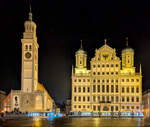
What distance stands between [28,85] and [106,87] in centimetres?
2977

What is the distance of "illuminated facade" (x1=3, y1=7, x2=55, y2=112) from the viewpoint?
9219 centimetres

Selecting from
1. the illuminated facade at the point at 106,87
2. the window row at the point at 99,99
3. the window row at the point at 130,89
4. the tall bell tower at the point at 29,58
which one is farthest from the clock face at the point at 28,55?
the window row at the point at 130,89

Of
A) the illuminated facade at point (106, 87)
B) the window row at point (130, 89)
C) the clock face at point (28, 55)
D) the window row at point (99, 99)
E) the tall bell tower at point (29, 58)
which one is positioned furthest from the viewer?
the window row at point (99, 99)

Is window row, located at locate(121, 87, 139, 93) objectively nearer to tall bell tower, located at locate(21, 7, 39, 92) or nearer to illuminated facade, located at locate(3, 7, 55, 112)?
illuminated facade, located at locate(3, 7, 55, 112)

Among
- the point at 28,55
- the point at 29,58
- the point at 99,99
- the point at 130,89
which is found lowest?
the point at 99,99

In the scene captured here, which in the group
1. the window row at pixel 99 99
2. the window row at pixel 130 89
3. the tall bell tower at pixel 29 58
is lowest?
the window row at pixel 99 99

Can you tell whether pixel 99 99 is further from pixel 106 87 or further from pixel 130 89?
pixel 130 89

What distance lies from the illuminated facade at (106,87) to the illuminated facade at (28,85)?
17752mm

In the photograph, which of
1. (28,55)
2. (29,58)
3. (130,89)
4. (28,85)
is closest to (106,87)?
(130,89)

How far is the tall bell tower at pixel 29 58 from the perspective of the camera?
93562mm

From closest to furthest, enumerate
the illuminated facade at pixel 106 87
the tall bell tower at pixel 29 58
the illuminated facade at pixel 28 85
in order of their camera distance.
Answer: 1. the illuminated facade at pixel 28 85
2. the tall bell tower at pixel 29 58
3. the illuminated facade at pixel 106 87

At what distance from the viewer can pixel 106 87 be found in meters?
107

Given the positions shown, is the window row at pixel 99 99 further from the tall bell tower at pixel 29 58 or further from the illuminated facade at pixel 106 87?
the tall bell tower at pixel 29 58

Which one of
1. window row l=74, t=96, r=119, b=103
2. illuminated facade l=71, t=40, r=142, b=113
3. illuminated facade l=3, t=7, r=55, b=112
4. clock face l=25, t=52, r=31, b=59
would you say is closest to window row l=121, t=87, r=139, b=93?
illuminated facade l=71, t=40, r=142, b=113
